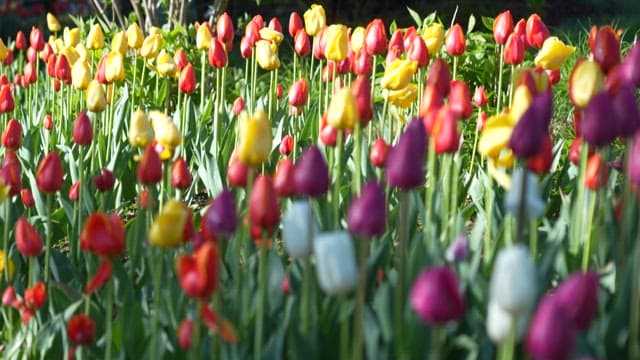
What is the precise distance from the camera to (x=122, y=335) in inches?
88.7

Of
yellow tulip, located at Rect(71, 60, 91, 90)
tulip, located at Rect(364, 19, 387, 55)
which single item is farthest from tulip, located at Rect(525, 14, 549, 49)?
yellow tulip, located at Rect(71, 60, 91, 90)

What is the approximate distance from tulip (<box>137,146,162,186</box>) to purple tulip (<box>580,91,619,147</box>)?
35.7 inches

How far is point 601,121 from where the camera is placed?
1928mm

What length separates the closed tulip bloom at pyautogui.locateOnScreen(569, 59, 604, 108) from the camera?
229 cm

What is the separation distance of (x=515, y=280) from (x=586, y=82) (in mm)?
900

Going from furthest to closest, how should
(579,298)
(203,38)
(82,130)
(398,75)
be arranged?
(203,38) < (398,75) < (82,130) < (579,298)

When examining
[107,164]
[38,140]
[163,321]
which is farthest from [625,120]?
[38,140]

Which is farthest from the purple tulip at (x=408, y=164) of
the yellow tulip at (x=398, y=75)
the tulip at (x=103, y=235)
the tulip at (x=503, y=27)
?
the tulip at (x=503, y=27)

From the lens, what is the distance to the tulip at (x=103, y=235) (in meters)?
1.96

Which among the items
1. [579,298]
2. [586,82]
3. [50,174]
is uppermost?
[586,82]

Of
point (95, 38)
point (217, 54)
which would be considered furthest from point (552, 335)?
point (95, 38)

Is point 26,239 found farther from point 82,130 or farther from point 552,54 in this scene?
point 552,54

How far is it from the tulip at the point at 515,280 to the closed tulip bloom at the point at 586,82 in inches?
34.2

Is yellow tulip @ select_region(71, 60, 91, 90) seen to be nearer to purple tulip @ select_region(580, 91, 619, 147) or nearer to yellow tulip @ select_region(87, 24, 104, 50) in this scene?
yellow tulip @ select_region(87, 24, 104, 50)
